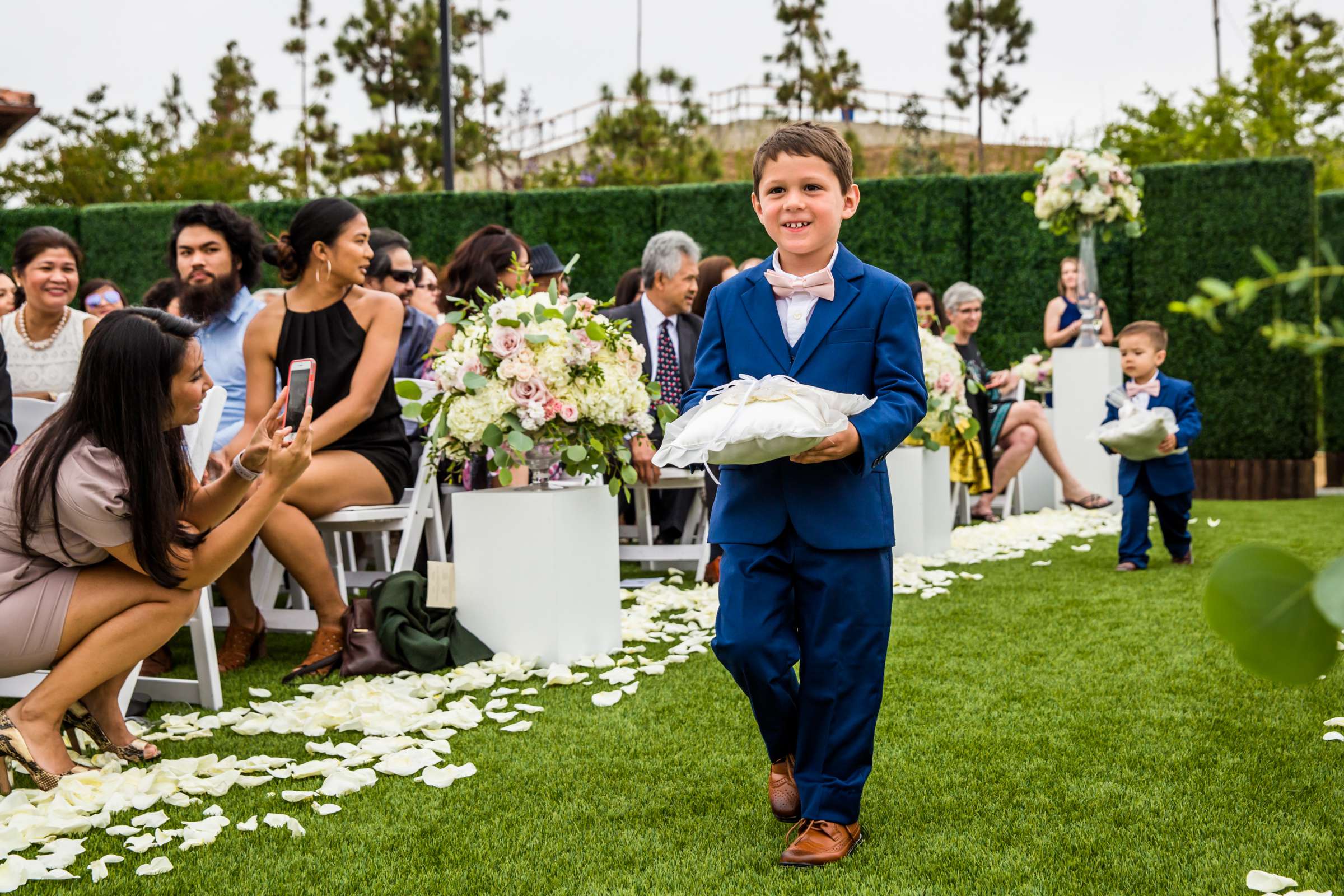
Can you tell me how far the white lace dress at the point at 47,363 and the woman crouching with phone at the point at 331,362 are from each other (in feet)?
3.52

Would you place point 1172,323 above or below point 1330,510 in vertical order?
above

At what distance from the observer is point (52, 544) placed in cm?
303

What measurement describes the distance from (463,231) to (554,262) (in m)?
5.81

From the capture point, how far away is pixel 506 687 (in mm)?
3900

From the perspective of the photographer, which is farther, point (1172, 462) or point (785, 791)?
point (1172, 462)

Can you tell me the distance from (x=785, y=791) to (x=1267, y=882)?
3.03ft

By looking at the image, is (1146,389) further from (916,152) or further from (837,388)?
(916,152)

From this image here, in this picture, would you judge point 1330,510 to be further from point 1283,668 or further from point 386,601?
point 1283,668

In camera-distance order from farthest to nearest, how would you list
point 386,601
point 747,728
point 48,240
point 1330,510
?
point 1330,510
point 48,240
point 386,601
point 747,728

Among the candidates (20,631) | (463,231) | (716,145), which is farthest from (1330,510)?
(716,145)

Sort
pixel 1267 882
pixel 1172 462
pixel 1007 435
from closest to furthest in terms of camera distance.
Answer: pixel 1267 882 → pixel 1172 462 → pixel 1007 435

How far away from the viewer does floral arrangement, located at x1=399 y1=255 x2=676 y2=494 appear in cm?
411

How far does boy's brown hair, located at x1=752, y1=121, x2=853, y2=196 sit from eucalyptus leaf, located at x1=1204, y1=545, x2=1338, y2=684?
1.82m

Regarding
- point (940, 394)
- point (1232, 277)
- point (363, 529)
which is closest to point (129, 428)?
point (363, 529)
